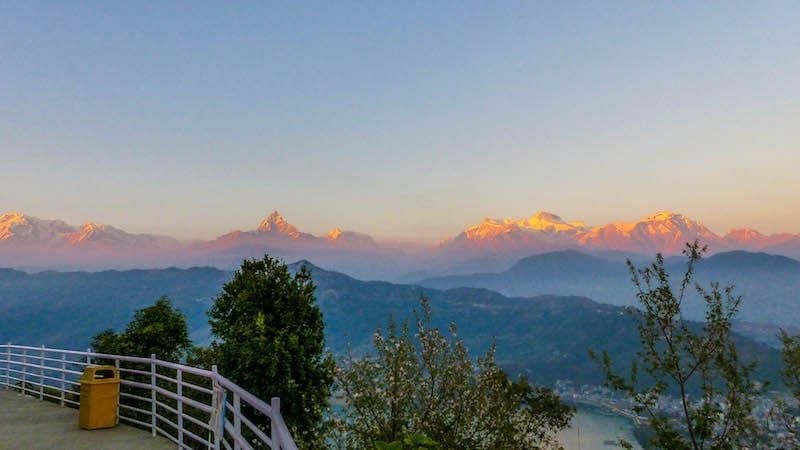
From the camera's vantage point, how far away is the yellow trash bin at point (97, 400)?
11.9 meters

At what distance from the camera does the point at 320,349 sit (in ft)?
94.5

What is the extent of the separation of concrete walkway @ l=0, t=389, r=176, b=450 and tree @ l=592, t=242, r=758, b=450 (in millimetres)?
13862

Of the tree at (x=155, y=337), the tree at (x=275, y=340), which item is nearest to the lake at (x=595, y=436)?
the tree at (x=275, y=340)

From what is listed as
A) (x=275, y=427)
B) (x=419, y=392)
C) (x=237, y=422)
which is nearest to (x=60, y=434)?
(x=237, y=422)

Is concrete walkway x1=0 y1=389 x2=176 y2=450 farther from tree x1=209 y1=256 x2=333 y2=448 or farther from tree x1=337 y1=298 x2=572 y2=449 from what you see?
tree x1=209 y1=256 x2=333 y2=448

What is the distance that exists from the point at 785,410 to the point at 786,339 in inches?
84.0

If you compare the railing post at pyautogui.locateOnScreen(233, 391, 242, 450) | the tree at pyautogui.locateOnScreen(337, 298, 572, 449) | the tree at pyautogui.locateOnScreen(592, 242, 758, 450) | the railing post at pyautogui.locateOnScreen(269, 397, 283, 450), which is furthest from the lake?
the railing post at pyautogui.locateOnScreen(269, 397, 283, 450)

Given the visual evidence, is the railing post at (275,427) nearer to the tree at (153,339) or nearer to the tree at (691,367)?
the tree at (691,367)

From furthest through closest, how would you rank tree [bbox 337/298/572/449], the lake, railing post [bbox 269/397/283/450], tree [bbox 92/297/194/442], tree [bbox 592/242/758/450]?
the lake → tree [bbox 92/297/194/442] → tree [bbox 337/298/572/449] → tree [bbox 592/242/758/450] → railing post [bbox 269/397/283/450]

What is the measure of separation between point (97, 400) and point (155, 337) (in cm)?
1581

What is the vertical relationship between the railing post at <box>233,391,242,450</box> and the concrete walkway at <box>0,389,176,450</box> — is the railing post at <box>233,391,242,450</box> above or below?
above

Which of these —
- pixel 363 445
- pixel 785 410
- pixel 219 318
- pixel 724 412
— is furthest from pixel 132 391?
pixel 785 410

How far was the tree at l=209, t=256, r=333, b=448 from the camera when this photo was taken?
88.1 feet

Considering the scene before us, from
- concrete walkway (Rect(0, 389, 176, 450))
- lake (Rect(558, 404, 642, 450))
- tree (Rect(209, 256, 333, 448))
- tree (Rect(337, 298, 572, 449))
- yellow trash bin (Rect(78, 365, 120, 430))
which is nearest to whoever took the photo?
concrete walkway (Rect(0, 389, 176, 450))
